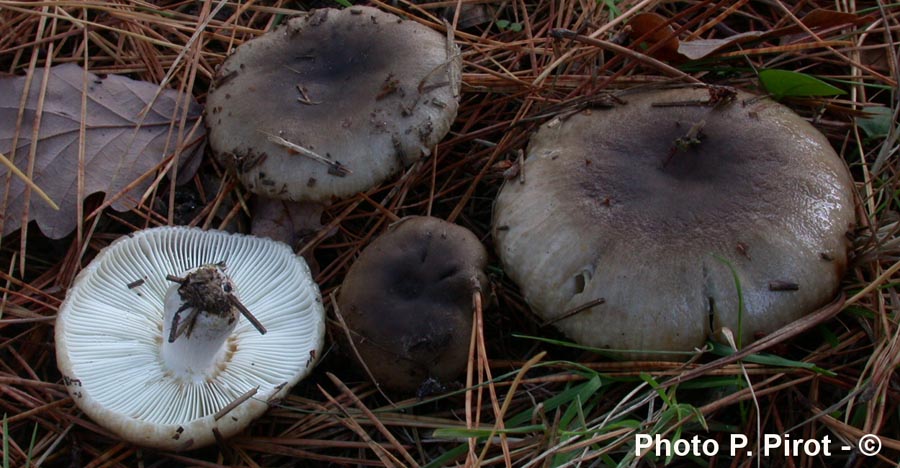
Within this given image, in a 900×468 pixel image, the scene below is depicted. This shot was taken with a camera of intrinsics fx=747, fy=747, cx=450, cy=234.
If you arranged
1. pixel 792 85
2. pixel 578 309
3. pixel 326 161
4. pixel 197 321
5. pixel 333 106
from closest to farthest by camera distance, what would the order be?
1. pixel 197 321
2. pixel 578 309
3. pixel 326 161
4. pixel 333 106
5. pixel 792 85

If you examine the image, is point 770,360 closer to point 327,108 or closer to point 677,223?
point 677,223

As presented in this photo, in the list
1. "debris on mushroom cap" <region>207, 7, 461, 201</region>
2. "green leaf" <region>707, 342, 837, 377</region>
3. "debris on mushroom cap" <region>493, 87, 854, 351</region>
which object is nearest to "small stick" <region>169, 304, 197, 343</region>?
"debris on mushroom cap" <region>207, 7, 461, 201</region>

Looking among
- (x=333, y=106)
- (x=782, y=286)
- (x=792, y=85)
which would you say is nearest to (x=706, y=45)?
(x=792, y=85)

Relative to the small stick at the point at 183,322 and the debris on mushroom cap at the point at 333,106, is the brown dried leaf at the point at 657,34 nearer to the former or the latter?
the debris on mushroom cap at the point at 333,106

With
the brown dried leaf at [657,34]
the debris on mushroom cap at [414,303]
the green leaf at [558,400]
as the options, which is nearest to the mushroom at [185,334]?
the debris on mushroom cap at [414,303]

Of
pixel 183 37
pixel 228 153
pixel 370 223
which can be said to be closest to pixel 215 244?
pixel 228 153

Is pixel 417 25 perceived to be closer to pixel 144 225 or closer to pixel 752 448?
pixel 144 225
